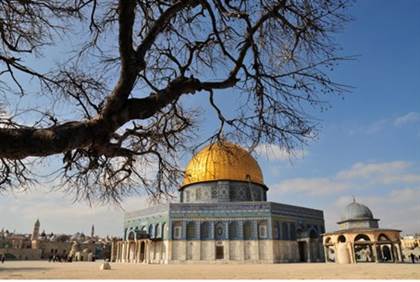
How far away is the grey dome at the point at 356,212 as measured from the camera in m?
39.9

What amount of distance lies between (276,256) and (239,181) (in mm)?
7876

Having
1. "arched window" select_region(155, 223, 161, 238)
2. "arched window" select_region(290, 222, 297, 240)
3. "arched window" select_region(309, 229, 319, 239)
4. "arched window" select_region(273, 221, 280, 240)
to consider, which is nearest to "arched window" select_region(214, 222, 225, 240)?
"arched window" select_region(273, 221, 280, 240)

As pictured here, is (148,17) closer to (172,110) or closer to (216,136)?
(172,110)

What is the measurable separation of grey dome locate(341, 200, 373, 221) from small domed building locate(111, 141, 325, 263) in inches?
207

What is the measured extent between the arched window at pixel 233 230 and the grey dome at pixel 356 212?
49.2 feet

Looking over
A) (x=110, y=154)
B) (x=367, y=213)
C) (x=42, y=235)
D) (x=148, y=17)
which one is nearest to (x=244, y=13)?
(x=148, y=17)

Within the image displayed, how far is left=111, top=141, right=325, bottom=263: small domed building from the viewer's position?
32.4 meters

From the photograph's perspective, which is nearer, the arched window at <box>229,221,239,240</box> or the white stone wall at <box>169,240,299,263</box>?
the white stone wall at <box>169,240,299,263</box>

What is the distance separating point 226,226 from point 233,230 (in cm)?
75

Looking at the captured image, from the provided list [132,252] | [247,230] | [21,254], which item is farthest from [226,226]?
[21,254]

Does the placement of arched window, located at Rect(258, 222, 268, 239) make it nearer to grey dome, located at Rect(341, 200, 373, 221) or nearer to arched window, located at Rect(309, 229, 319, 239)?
arched window, located at Rect(309, 229, 319, 239)

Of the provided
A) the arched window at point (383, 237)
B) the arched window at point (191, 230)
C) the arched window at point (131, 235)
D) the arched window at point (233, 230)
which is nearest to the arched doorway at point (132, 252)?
the arched window at point (131, 235)

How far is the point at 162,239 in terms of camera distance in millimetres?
34281

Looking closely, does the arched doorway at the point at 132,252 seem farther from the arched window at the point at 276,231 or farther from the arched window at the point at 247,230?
the arched window at the point at 276,231
